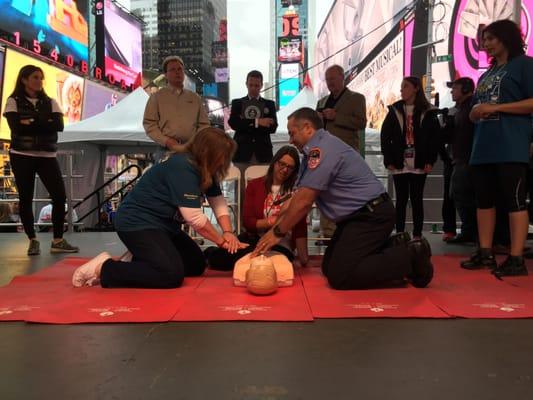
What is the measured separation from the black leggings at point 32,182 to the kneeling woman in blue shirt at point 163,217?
4.88 feet

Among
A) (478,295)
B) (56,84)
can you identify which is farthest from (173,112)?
(56,84)

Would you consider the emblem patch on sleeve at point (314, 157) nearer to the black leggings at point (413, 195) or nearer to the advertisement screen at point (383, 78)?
the black leggings at point (413, 195)

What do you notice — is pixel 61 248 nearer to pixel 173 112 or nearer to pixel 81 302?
pixel 173 112

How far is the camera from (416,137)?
3.71 metres

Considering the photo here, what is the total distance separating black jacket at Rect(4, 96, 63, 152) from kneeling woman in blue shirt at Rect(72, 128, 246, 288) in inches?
60.7

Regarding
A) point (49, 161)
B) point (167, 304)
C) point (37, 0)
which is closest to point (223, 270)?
point (167, 304)

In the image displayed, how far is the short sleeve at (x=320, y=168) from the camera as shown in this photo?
90.8 inches

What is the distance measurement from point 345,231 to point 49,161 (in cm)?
253

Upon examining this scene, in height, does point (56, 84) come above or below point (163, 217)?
above

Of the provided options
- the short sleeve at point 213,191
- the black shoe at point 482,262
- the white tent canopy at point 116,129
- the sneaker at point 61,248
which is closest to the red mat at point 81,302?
the short sleeve at point 213,191

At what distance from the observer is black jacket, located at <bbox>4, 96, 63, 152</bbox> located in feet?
11.8

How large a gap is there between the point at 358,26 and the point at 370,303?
1849 centimetres

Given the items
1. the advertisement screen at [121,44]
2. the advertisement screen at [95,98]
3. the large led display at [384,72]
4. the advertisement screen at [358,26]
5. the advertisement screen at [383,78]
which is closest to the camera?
the large led display at [384,72]

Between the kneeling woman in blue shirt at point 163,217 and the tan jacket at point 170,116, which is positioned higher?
the tan jacket at point 170,116
